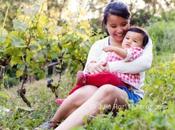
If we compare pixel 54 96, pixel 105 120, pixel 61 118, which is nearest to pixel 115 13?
pixel 61 118

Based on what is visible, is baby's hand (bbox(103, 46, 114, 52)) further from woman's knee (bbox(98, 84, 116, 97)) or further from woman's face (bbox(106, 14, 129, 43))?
woman's knee (bbox(98, 84, 116, 97))

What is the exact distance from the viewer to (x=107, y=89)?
3393 mm

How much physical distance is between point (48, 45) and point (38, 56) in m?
0.14

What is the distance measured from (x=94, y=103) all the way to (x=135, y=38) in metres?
0.61

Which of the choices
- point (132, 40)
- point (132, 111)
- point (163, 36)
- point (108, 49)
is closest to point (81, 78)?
point (108, 49)

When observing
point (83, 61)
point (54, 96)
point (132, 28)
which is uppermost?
point (132, 28)

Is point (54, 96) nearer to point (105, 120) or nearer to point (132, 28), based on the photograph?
point (132, 28)

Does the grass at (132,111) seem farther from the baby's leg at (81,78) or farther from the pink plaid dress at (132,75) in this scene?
the baby's leg at (81,78)

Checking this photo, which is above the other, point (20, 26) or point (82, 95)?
point (20, 26)

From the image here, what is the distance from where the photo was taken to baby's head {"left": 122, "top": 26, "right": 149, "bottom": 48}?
3689 millimetres

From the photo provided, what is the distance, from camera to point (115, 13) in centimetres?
380

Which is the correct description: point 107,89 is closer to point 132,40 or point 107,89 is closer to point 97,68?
point 97,68

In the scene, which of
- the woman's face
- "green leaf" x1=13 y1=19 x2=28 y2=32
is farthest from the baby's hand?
"green leaf" x1=13 y1=19 x2=28 y2=32

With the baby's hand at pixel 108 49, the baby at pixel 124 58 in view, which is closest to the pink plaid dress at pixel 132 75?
the baby at pixel 124 58
